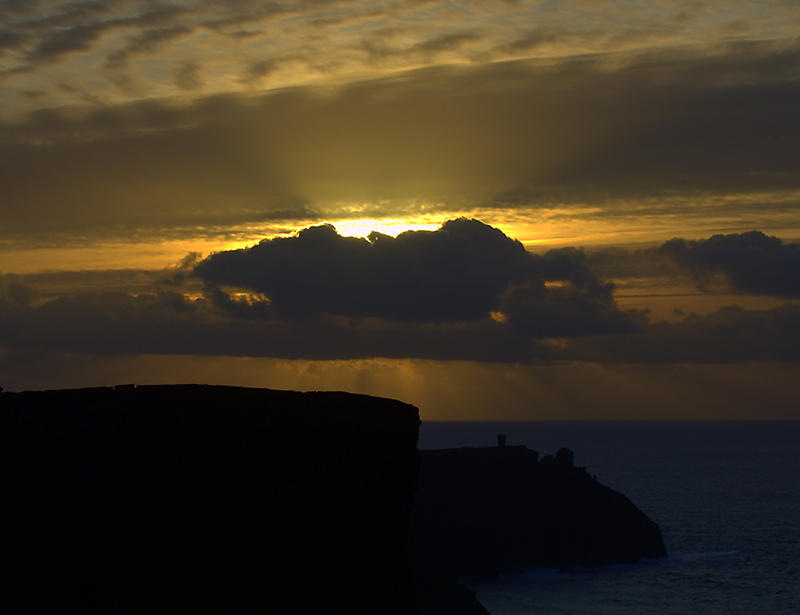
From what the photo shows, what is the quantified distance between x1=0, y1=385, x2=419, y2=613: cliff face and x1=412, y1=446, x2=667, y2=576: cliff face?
82497mm

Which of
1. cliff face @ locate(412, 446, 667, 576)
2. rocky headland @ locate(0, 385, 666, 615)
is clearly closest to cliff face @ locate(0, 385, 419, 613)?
rocky headland @ locate(0, 385, 666, 615)

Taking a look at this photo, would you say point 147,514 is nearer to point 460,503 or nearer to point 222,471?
point 222,471

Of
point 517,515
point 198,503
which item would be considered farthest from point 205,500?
point 517,515

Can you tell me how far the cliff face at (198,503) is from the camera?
20.1 m

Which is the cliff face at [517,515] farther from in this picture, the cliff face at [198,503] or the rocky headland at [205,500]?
the cliff face at [198,503]

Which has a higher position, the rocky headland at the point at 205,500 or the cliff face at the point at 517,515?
the rocky headland at the point at 205,500

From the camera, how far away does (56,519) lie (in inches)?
792

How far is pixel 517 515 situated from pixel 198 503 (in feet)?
311

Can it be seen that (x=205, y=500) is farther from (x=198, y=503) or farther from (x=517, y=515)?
(x=517, y=515)

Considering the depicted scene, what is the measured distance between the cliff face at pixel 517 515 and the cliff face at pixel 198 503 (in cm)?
8250

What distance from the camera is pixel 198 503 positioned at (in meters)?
21.0

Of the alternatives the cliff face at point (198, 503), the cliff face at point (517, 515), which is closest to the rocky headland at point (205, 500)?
the cliff face at point (198, 503)

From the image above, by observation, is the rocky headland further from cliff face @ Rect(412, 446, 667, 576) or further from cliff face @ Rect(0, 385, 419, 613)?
cliff face @ Rect(412, 446, 667, 576)

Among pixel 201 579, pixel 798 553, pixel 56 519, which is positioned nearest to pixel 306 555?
pixel 201 579
